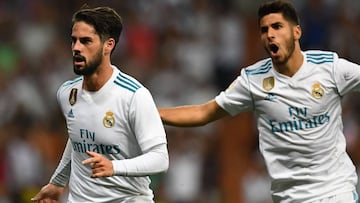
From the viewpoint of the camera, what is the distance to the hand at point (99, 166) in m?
7.93

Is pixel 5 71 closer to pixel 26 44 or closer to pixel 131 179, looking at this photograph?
pixel 26 44

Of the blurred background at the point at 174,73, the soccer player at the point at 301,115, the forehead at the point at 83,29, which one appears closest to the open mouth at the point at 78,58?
the forehead at the point at 83,29

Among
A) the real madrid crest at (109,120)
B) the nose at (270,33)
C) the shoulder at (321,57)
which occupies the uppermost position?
the nose at (270,33)

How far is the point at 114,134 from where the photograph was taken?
27.9 ft

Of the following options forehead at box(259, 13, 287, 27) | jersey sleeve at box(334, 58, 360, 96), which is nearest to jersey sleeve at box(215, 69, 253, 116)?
forehead at box(259, 13, 287, 27)

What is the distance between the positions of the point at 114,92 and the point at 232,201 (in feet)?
18.8

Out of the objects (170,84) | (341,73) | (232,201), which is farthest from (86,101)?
(170,84)

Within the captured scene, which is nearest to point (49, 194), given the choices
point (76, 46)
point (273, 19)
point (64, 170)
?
point (64, 170)

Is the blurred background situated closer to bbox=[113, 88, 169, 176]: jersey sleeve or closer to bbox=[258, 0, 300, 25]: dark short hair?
bbox=[258, 0, 300, 25]: dark short hair

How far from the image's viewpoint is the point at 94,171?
26.1 feet

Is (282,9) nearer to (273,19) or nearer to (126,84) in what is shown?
(273,19)

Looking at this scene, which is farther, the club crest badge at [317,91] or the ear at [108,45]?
the club crest badge at [317,91]

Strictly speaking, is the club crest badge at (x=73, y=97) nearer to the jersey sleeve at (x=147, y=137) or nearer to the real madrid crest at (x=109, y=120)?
the real madrid crest at (x=109, y=120)

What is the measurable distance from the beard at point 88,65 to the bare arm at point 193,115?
1.06m
